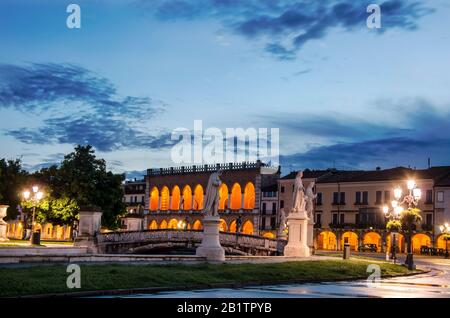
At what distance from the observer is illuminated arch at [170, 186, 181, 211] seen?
11719 centimetres

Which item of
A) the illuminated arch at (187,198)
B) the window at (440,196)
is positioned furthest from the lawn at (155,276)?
the illuminated arch at (187,198)

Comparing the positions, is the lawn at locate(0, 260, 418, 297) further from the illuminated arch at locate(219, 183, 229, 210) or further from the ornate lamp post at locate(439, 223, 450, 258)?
the illuminated arch at locate(219, 183, 229, 210)

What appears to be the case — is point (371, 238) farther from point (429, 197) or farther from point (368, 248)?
point (429, 197)

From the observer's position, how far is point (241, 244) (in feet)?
164

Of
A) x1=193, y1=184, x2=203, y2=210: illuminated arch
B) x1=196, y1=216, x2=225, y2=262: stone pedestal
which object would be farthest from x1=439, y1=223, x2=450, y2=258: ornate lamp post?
x1=193, y1=184, x2=203, y2=210: illuminated arch

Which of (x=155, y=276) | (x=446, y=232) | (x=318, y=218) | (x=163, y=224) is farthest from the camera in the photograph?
(x=163, y=224)

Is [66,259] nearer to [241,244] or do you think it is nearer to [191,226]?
[241,244]

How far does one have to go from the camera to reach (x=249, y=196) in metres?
106

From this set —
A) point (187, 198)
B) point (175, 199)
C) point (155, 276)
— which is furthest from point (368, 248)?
point (155, 276)

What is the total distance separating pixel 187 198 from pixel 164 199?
6345 millimetres

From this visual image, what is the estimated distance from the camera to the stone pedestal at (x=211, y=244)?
30.6m
